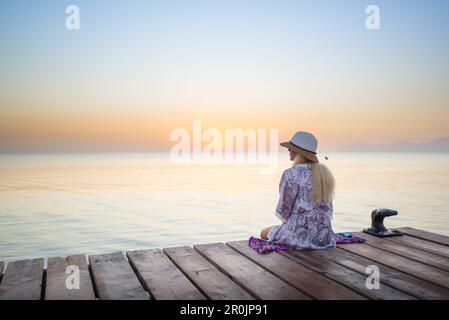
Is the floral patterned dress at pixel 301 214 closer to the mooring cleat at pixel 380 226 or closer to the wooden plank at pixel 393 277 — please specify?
the wooden plank at pixel 393 277

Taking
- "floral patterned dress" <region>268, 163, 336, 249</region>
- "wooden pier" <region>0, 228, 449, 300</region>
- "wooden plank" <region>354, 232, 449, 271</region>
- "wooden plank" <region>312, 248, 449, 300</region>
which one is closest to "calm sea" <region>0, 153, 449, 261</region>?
"wooden pier" <region>0, 228, 449, 300</region>

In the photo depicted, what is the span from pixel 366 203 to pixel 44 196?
577 inches

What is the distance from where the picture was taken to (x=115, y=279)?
4.18 meters

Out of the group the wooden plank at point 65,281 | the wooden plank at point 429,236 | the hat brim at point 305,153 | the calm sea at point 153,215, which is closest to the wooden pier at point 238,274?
the wooden plank at point 65,281

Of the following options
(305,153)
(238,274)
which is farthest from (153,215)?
(238,274)

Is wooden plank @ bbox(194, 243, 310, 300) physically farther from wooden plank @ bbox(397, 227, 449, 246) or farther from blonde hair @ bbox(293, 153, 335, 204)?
wooden plank @ bbox(397, 227, 449, 246)

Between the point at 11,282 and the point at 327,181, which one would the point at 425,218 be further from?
the point at 11,282

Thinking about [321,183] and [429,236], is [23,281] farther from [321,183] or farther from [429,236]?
[429,236]

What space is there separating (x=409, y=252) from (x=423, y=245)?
1.97ft

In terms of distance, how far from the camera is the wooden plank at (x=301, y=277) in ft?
12.0

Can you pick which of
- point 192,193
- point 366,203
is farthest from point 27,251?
point 366,203

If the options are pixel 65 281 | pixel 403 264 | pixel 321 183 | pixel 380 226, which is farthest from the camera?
pixel 380 226
